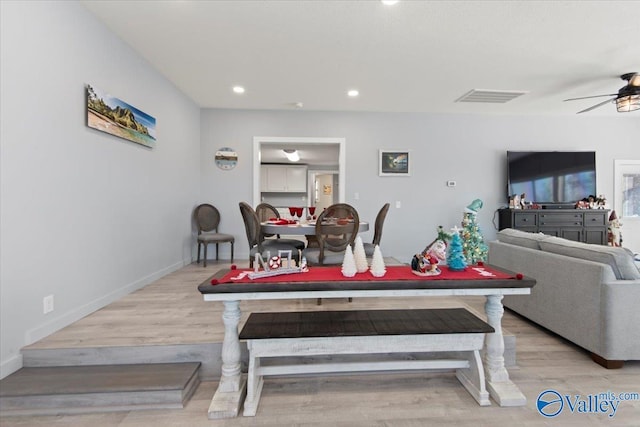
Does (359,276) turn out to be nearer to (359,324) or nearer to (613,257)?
(359,324)

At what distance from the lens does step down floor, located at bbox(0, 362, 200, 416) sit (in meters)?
1.69

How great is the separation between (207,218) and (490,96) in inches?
178

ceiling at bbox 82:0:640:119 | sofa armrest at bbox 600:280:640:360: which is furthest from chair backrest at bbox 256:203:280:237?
sofa armrest at bbox 600:280:640:360

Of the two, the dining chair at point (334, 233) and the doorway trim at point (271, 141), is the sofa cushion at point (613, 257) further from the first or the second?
the doorway trim at point (271, 141)

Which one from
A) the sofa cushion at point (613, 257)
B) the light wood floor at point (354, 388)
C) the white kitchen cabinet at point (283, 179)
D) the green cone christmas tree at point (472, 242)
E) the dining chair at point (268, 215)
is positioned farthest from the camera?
the white kitchen cabinet at point (283, 179)

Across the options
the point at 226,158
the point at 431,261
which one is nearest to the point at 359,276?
the point at 431,261

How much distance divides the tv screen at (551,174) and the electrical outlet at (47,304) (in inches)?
233

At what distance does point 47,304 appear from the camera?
2121 millimetres

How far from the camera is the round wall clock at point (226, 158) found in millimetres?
4965

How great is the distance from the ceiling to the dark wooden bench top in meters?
2.32

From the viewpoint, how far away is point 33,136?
2008 millimetres

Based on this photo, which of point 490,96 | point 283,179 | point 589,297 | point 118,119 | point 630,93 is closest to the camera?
point 589,297

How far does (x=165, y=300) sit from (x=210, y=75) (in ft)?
8.56

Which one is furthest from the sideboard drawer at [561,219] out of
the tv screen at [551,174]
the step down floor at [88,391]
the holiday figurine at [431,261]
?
the step down floor at [88,391]
